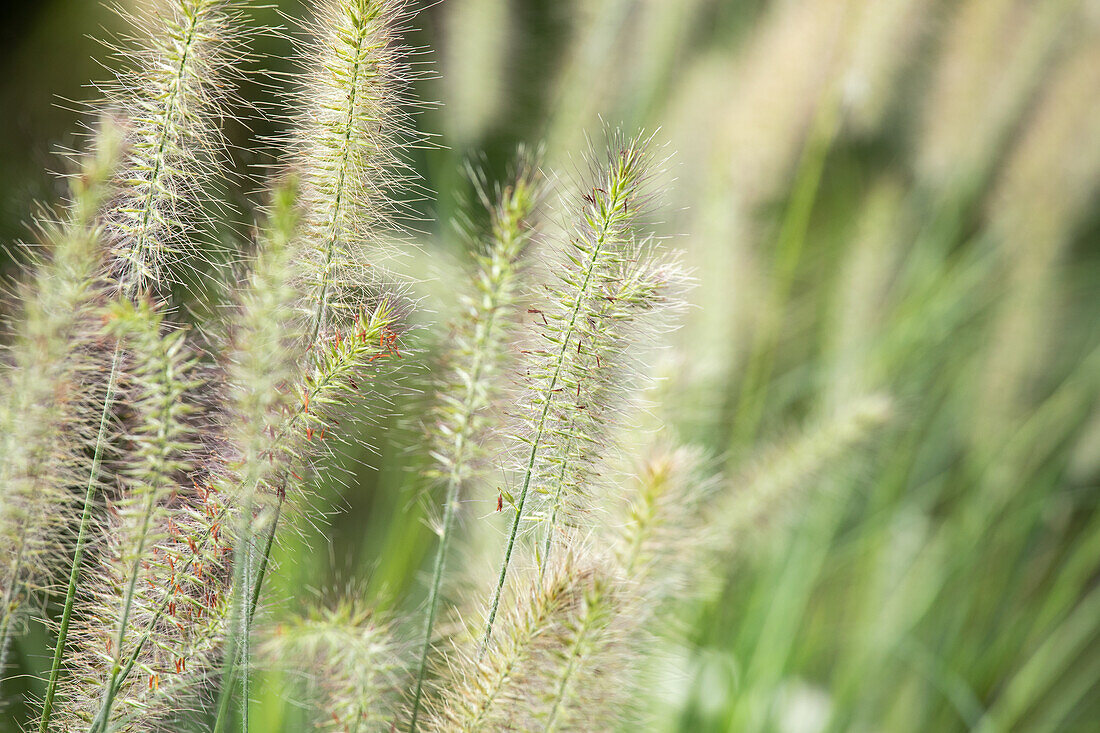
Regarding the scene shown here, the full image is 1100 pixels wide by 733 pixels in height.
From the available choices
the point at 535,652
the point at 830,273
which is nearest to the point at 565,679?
the point at 535,652

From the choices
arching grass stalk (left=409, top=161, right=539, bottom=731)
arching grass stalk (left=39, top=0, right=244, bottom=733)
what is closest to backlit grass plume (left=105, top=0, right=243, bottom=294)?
arching grass stalk (left=39, top=0, right=244, bottom=733)

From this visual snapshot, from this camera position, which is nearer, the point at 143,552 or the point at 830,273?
the point at 143,552

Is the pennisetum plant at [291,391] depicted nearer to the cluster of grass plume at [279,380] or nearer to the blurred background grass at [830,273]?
the cluster of grass plume at [279,380]

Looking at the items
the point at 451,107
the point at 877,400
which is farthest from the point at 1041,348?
the point at 451,107

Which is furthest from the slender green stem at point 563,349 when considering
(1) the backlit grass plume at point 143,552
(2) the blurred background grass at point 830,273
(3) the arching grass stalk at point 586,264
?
(2) the blurred background grass at point 830,273

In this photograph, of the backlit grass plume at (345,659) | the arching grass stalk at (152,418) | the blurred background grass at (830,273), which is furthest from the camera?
the blurred background grass at (830,273)

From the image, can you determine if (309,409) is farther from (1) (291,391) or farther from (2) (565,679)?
(2) (565,679)

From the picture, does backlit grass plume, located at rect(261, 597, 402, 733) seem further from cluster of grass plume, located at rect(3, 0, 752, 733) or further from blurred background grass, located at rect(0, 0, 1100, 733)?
blurred background grass, located at rect(0, 0, 1100, 733)

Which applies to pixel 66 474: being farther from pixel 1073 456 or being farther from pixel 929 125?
pixel 1073 456
